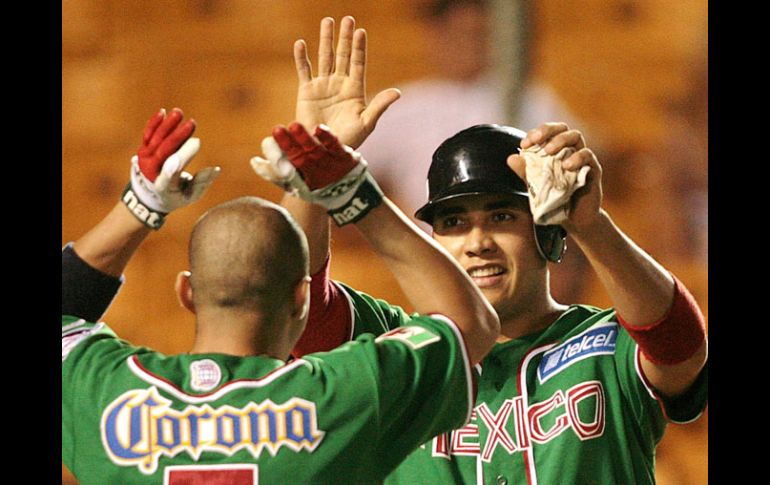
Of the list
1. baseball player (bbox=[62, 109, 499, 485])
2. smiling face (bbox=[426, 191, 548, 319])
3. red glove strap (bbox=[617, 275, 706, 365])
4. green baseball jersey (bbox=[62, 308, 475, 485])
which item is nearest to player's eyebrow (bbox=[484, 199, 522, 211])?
smiling face (bbox=[426, 191, 548, 319])

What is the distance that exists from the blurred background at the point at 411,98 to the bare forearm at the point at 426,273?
303cm

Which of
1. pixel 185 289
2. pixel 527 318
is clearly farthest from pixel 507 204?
pixel 185 289

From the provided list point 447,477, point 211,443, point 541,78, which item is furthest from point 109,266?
point 541,78

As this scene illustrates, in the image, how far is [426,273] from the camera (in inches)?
89.7

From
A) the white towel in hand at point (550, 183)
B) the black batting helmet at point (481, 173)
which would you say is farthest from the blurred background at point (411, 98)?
the white towel in hand at point (550, 183)

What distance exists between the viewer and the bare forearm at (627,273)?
101 inches

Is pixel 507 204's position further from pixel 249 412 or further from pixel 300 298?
pixel 249 412

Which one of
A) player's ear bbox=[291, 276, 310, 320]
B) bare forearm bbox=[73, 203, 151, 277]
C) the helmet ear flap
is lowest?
the helmet ear flap

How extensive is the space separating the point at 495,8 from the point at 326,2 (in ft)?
3.05

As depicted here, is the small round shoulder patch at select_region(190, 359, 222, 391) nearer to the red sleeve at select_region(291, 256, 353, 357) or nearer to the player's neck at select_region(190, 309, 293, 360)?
the player's neck at select_region(190, 309, 293, 360)

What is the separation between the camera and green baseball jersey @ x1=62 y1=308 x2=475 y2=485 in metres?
2.04

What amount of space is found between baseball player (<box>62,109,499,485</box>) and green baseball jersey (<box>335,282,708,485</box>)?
1.85ft

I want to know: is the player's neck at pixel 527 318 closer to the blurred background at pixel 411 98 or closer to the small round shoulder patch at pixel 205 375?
the small round shoulder patch at pixel 205 375

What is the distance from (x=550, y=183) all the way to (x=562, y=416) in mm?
674
